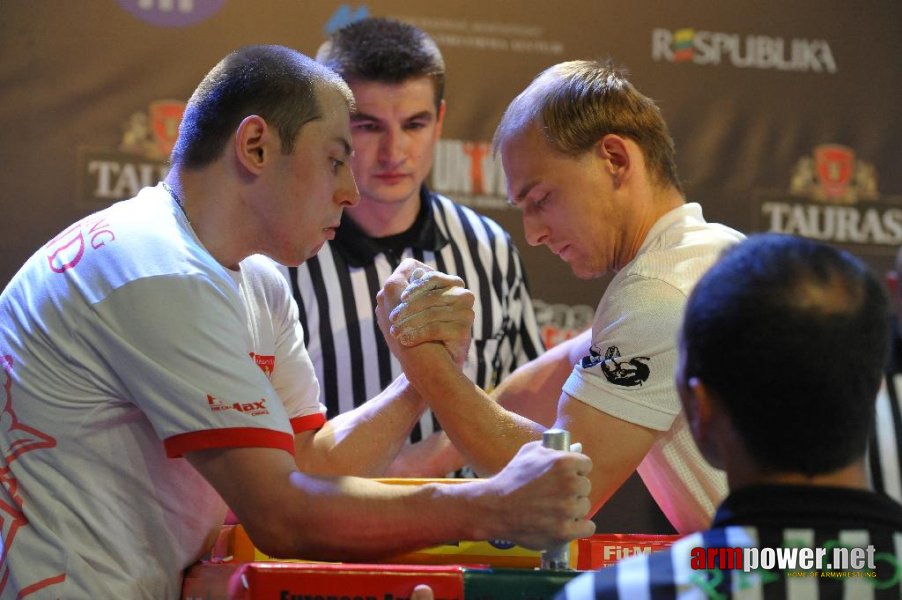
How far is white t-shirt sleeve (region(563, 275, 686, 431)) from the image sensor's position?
1.81 metres

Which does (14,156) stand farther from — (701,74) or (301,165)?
(701,74)

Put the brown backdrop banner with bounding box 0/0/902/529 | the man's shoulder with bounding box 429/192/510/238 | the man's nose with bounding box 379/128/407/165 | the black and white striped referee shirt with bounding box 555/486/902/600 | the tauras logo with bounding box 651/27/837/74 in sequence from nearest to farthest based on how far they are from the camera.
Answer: the black and white striped referee shirt with bounding box 555/486/902/600, the man's nose with bounding box 379/128/407/165, the man's shoulder with bounding box 429/192/510/238, the brown backdrop banner with bounding box 0/0/902/529, the tauras logo with bounding box 651/27/837/74

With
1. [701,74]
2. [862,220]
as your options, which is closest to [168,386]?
[701,74]

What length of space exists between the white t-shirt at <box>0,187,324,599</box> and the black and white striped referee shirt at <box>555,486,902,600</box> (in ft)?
2.15

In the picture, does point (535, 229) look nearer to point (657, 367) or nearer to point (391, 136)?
point (657, 367)

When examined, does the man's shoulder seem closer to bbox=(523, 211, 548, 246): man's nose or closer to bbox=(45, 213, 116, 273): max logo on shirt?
bbox=(523, 211, 548, 246): man's nose

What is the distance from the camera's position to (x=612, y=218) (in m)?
2.10

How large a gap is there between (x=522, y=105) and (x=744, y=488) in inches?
46.1

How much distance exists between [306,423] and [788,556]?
4.11 feet

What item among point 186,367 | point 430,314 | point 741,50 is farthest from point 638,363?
point 741,50

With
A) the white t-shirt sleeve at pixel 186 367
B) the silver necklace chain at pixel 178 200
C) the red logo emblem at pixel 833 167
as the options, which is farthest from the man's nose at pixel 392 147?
the red logo emblem at pixel 833 167

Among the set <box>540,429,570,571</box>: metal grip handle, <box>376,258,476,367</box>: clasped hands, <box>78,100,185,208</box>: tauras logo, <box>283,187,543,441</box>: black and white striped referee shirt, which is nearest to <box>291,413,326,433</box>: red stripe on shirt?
<box>376,258,476,367</box>: clasped hands

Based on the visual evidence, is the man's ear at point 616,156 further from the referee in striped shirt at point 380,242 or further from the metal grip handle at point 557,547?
the referee in striped shirt at point 380,242

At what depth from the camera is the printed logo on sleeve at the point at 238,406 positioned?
155 centimetres
